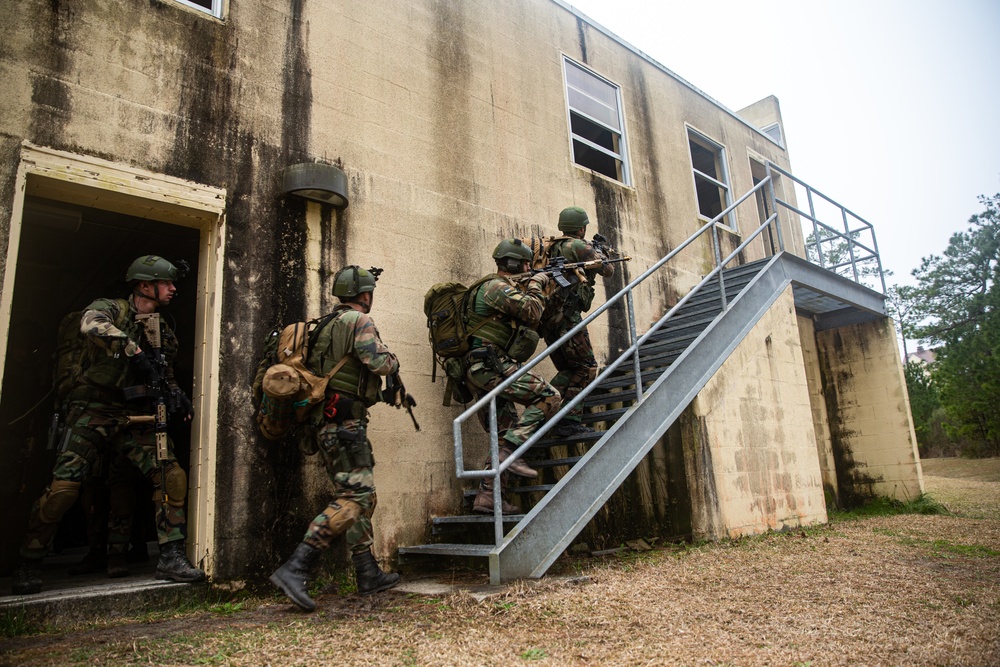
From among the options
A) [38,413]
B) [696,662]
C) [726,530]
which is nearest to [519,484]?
[726,530]

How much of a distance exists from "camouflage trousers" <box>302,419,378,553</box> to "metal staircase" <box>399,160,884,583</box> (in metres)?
0.62

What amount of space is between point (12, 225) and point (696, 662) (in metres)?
4.35

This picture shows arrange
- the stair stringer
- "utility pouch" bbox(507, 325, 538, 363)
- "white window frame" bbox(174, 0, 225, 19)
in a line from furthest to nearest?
"utility pouch" bbox(507, 325, 538, 363) < "white window frame" bbox(174, 0, 225, 19) < the stair stringer

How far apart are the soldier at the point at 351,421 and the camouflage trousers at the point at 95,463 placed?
2.98 feet

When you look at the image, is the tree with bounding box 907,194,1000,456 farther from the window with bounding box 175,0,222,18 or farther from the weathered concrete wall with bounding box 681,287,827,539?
the window with bounding box 175,0,222,18

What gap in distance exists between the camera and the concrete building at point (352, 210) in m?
4.37

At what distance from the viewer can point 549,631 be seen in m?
3.37

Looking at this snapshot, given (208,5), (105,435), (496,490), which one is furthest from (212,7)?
(496,490)

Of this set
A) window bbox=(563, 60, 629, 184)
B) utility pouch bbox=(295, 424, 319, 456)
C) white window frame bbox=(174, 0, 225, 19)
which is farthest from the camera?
window bbox=(563, 60, 629, 184)

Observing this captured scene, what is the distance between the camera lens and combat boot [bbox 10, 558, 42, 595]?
3.82 m

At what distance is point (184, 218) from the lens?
15.5ft

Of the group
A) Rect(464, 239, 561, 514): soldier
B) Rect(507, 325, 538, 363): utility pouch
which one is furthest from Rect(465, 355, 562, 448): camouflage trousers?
Rect(507, 325, 538, 363): utility pouch

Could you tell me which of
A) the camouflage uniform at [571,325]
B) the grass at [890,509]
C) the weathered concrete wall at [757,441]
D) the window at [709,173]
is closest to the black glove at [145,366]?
the camouflage uniform at [571,325]

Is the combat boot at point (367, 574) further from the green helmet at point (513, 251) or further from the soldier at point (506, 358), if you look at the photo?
the green helmet at point (513, 251)
